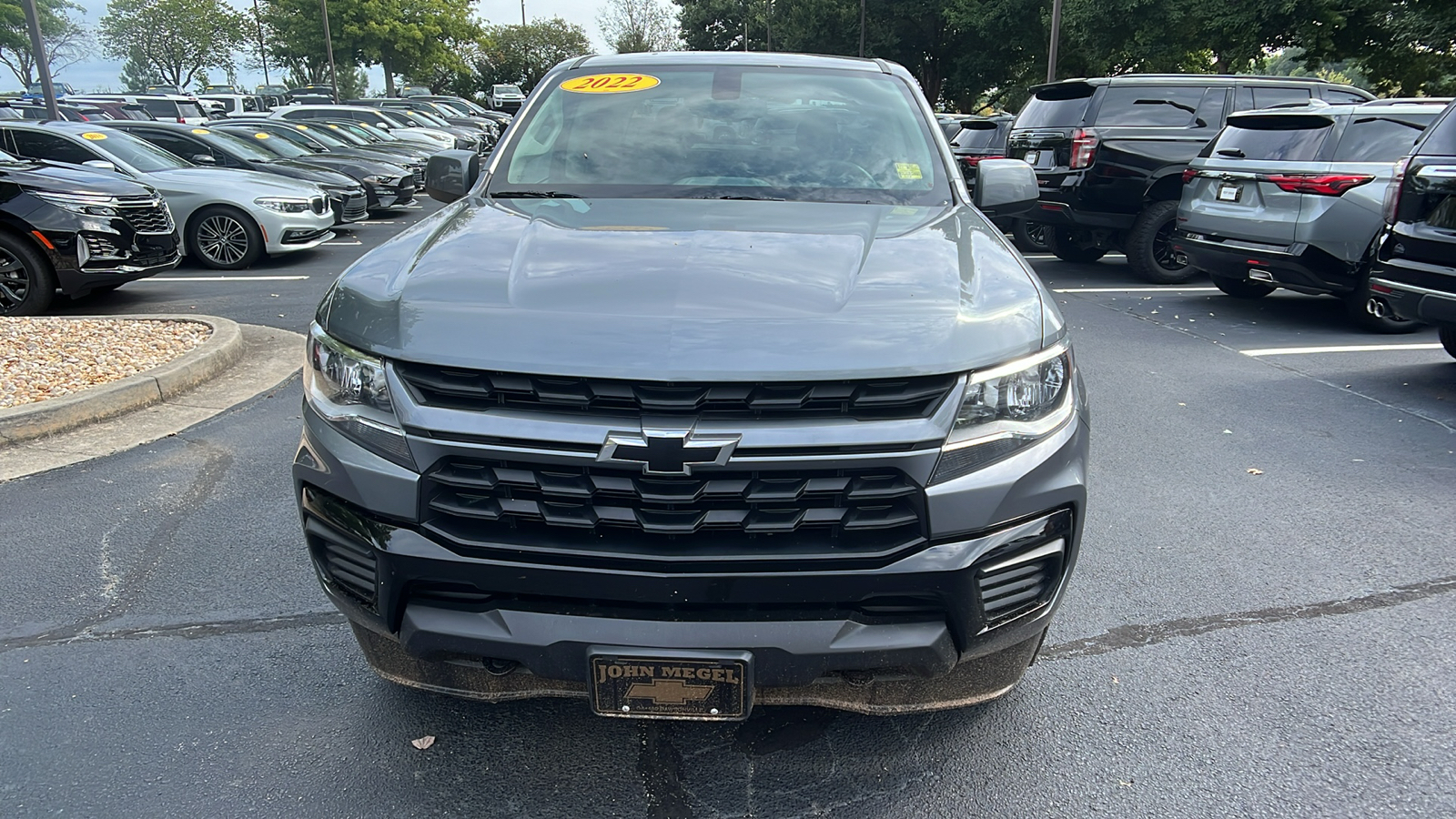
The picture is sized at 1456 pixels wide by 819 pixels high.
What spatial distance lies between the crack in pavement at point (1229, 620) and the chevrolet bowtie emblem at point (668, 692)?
1.45 meters

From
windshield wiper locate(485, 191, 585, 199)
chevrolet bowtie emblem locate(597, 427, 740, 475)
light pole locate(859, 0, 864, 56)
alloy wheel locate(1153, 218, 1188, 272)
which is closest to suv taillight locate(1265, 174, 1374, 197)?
alloy wheel locate(1153, 218, 1188, 272)

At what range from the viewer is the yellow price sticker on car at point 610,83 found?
380 cm

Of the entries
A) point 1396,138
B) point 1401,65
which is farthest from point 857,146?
point 1401,65

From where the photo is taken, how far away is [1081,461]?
7.55 feet

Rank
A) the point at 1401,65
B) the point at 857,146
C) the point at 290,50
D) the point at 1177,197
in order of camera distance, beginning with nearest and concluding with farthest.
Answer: the point at 857,146, the point at 1177,197, the point at 1401,65, the point at 290,50

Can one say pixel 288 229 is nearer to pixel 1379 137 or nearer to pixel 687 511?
pixel 687 511

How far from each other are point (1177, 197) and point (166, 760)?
1020cm

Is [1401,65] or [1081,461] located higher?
[1401,65]

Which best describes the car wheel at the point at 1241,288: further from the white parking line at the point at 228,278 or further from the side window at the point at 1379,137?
the white parking line at the point at 228,278

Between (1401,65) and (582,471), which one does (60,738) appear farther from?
(1401,65)

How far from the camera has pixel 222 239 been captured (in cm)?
1070

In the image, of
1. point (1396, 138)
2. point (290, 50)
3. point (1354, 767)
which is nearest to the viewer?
point (1354, 767)

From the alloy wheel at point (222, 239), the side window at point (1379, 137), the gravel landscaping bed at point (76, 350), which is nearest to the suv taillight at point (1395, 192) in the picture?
the side window at point (1379, 137)

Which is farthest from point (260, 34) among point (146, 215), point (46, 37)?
point (146, 215)
